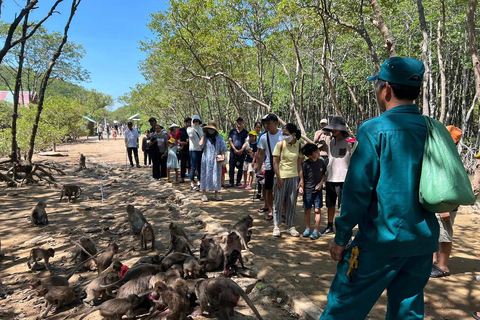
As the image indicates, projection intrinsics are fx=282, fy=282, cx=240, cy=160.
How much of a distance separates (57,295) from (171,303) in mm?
1404

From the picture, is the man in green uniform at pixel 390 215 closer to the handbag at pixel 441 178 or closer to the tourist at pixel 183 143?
the handbag at pixel 441 178

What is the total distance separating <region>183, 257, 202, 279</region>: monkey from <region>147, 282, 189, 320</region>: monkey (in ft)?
2.26

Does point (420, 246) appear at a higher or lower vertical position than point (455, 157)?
lower

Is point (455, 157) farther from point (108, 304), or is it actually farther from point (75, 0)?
point (75, 0)

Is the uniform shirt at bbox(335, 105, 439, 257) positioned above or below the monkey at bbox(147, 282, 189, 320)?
above

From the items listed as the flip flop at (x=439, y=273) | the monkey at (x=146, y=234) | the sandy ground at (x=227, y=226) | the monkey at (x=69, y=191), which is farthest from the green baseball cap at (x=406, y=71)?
the monkey at (x=69, y=191)

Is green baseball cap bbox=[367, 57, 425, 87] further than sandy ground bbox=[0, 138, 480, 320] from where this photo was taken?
No

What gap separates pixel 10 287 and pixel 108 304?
6.27 ft

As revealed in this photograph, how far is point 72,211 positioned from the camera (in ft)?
22.3

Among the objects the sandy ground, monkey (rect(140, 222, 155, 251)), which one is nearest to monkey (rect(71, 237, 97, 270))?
the sandy ground

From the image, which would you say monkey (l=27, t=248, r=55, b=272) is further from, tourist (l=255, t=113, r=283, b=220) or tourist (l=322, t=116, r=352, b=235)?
tourist (l=322, t=116, r=352, b=235)

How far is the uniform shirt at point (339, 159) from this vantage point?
4.93 meters

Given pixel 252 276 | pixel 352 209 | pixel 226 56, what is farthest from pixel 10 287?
pixel 226 56

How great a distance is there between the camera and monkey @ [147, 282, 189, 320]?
107 inches
